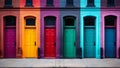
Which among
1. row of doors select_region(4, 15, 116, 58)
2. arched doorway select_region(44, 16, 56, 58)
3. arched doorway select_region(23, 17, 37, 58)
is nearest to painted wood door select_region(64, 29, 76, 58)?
row of doors select_region(4, 15, 116, 58)

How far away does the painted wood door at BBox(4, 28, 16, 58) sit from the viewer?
25.7 metres

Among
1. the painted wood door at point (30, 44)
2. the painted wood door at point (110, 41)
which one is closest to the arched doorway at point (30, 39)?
the painted wood door at point (30, 44)

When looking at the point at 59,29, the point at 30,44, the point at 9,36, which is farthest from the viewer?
the point at 9,36

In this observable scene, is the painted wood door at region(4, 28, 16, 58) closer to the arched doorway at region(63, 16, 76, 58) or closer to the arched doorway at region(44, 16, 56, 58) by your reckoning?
the arched doorway at region(44, 16, 56, 58)

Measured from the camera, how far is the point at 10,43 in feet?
84.4

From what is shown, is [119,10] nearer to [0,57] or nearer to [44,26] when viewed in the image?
[44,26]

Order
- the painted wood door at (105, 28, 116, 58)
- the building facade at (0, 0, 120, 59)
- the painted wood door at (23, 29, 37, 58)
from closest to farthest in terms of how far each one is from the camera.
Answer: the building facade at (0, 0, 120, 59), the painted wood door at (23, 29, 37, 58), the painted wood door at (105, 28, 116, 58)

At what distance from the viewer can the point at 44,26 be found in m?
25.6

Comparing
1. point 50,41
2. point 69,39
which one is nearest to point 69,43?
point 69,39

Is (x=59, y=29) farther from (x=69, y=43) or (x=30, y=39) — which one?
(x=30, y=39)

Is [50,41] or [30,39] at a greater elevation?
[30,39]

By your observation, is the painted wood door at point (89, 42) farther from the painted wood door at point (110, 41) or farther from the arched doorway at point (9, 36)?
the arched doorway at point (9, 36)

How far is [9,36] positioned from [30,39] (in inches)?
71.3

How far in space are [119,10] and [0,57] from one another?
10.7m
